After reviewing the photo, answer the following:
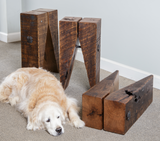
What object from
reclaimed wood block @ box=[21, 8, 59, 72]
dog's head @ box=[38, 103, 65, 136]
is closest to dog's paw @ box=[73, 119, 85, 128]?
dog's head @ box=[38, 103, 65, 136]

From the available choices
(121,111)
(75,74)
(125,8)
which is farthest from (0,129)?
(125,8)

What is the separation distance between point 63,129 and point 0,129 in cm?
43

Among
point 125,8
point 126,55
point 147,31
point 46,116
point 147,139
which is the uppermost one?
point 125,8

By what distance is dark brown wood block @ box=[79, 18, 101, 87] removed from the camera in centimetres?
204

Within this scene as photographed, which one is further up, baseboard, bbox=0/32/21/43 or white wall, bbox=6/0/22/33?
white wall, bbox=6/0/22/33

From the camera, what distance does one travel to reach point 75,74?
263 cm

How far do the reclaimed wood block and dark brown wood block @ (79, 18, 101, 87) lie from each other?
46cm

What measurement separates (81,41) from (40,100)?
2.31 ft

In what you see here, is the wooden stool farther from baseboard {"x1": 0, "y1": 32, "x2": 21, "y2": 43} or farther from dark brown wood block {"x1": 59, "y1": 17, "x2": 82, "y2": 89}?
baseboard {"x1": 0, "y1": 32, "x2": 21, "y2": 43}

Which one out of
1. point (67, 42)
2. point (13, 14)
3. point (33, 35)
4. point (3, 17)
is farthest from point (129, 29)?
point (3, 17)

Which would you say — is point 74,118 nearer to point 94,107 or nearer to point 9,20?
point 94,107

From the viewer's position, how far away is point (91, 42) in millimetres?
2076

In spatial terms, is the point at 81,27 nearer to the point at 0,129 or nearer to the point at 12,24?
the point at 0,129

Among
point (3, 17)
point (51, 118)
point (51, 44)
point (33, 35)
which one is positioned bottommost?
point (51, 118)
